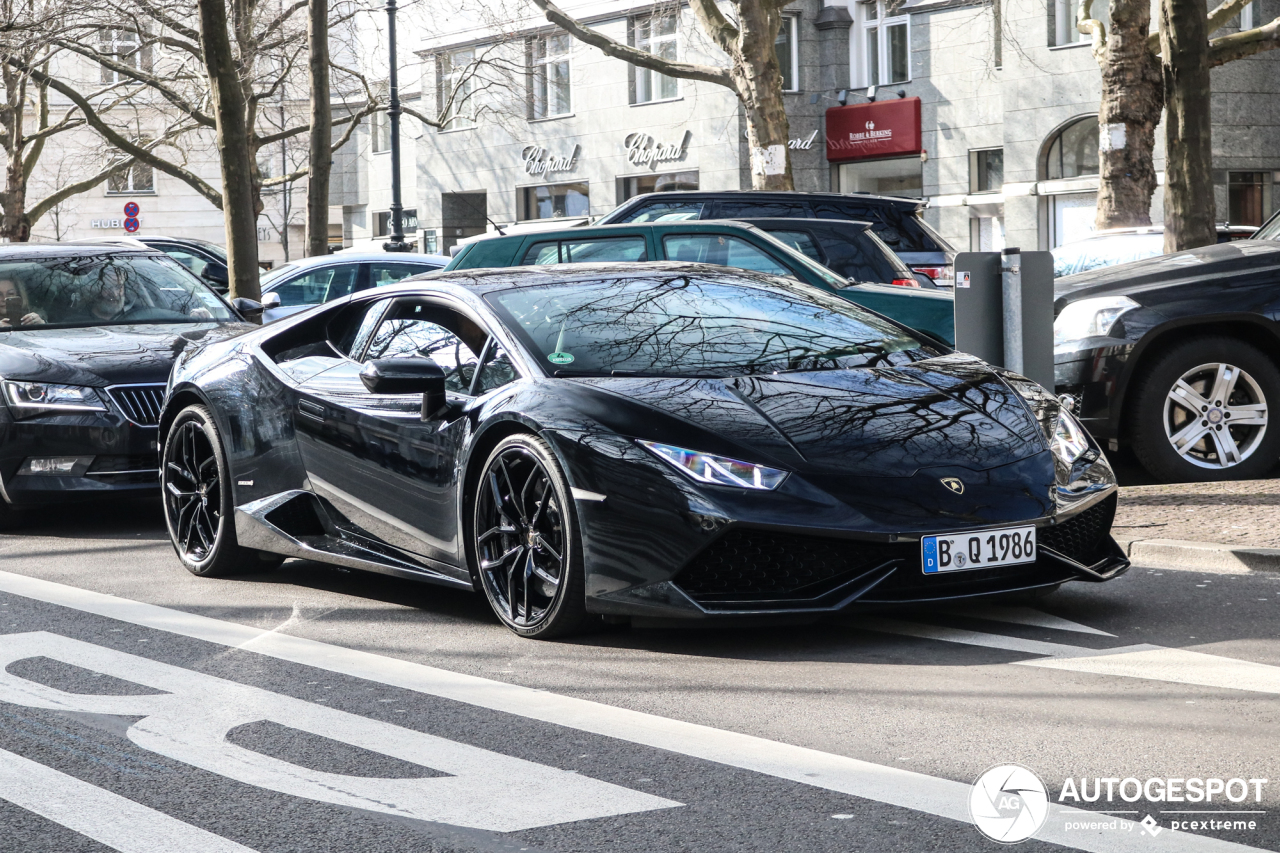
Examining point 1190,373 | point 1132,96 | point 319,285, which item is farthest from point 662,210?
point 1190,373

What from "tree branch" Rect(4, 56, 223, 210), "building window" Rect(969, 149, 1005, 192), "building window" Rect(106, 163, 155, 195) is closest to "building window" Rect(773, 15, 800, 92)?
"building window" Rect(969, 149, 1005, 192)

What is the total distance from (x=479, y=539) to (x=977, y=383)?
74.0 inches

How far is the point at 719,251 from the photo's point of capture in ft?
37.4

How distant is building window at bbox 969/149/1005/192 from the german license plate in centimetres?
3005

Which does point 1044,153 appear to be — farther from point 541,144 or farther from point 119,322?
point 119,322

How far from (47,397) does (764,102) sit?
48.6 feet

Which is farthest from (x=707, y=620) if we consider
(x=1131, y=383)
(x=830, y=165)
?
(x=830, y=165)

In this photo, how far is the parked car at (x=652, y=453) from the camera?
5273mm

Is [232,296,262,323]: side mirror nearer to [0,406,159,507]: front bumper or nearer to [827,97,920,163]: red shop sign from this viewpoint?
[0,406,159,507]: front bumper

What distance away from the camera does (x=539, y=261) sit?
1221cm

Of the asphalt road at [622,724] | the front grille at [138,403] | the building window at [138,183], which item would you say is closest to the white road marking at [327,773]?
the asphalt road at [622,724]

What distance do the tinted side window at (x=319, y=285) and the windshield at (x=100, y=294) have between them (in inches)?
239

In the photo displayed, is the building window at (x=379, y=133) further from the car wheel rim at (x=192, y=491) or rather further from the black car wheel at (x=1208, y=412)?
the car wheel rim at (x=192, y=491)

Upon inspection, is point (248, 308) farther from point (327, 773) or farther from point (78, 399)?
point (327, 773)
